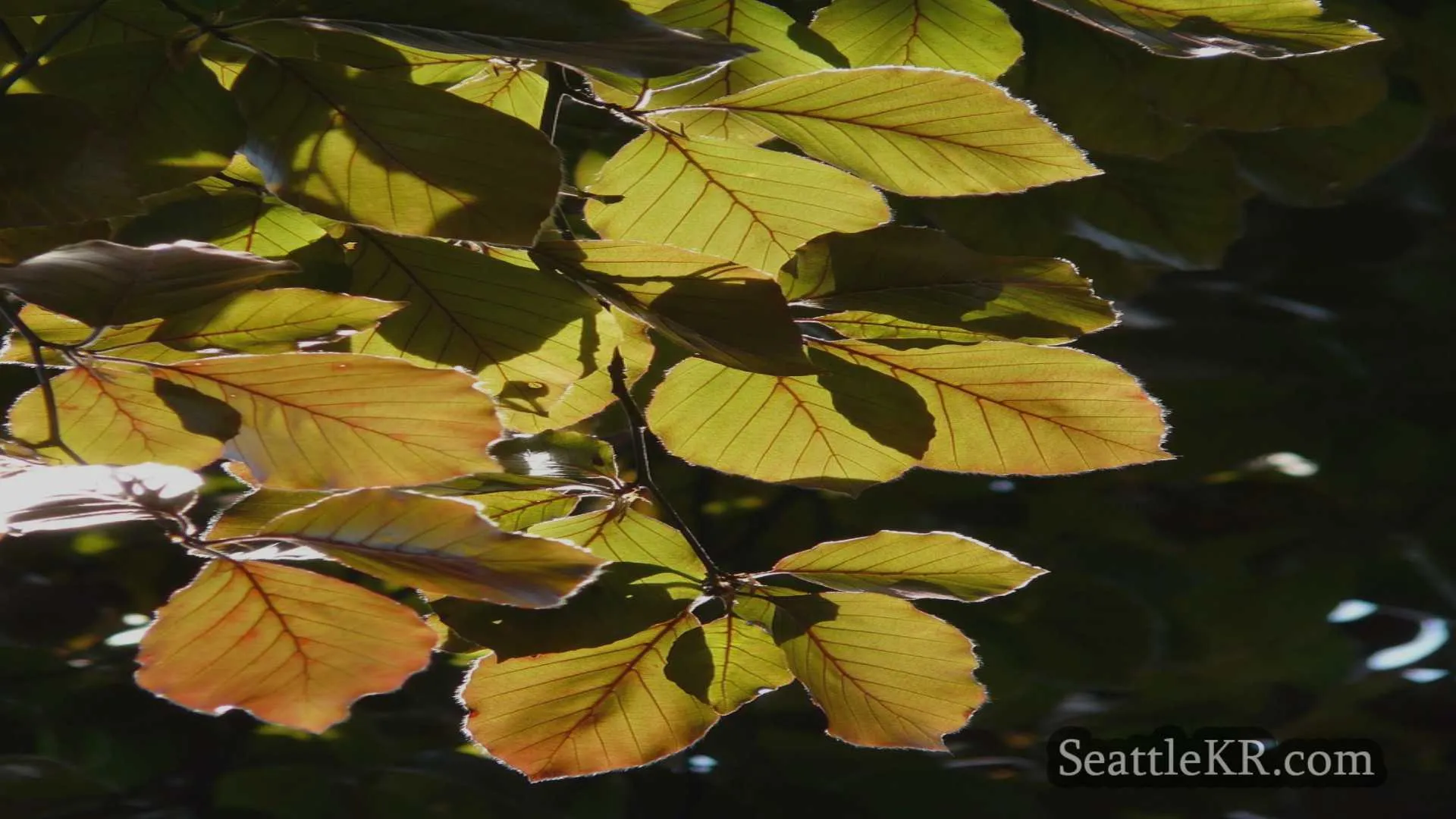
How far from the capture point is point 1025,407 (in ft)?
1.23

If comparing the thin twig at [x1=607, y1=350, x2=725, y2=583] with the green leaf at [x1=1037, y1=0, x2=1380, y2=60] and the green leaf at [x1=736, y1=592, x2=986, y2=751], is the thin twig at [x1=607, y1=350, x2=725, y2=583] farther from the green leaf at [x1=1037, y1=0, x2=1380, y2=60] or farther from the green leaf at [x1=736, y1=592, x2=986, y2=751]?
the green leaf at [x1=1037, y1=0, x2=1380, y2=60]

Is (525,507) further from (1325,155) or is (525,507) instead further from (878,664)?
(1325,155)

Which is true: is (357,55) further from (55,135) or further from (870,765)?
(870,765)

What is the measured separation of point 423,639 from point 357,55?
0.67 ft

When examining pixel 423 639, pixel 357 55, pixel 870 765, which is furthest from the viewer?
pixel 870 765

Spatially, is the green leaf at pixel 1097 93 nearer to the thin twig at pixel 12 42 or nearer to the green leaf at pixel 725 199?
the green leaf at pixel 725 199

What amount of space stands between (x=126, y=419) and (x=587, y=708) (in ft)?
0.52

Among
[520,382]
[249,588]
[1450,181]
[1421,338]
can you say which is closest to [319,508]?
[249,588]

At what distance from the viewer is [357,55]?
380 mm

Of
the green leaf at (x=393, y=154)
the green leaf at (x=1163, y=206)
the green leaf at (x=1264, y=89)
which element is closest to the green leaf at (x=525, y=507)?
the green leaf at (x=393, y=154)

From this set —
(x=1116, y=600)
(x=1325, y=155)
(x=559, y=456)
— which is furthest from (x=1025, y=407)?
(x=1116, y=600)

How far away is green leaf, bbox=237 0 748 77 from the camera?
0.91 ft

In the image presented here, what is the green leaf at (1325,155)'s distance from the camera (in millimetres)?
1021

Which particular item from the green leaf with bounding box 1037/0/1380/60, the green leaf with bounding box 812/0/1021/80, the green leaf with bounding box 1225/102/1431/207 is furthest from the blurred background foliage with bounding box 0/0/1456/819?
the green leaf with bounding box 1037/0/1380/60
